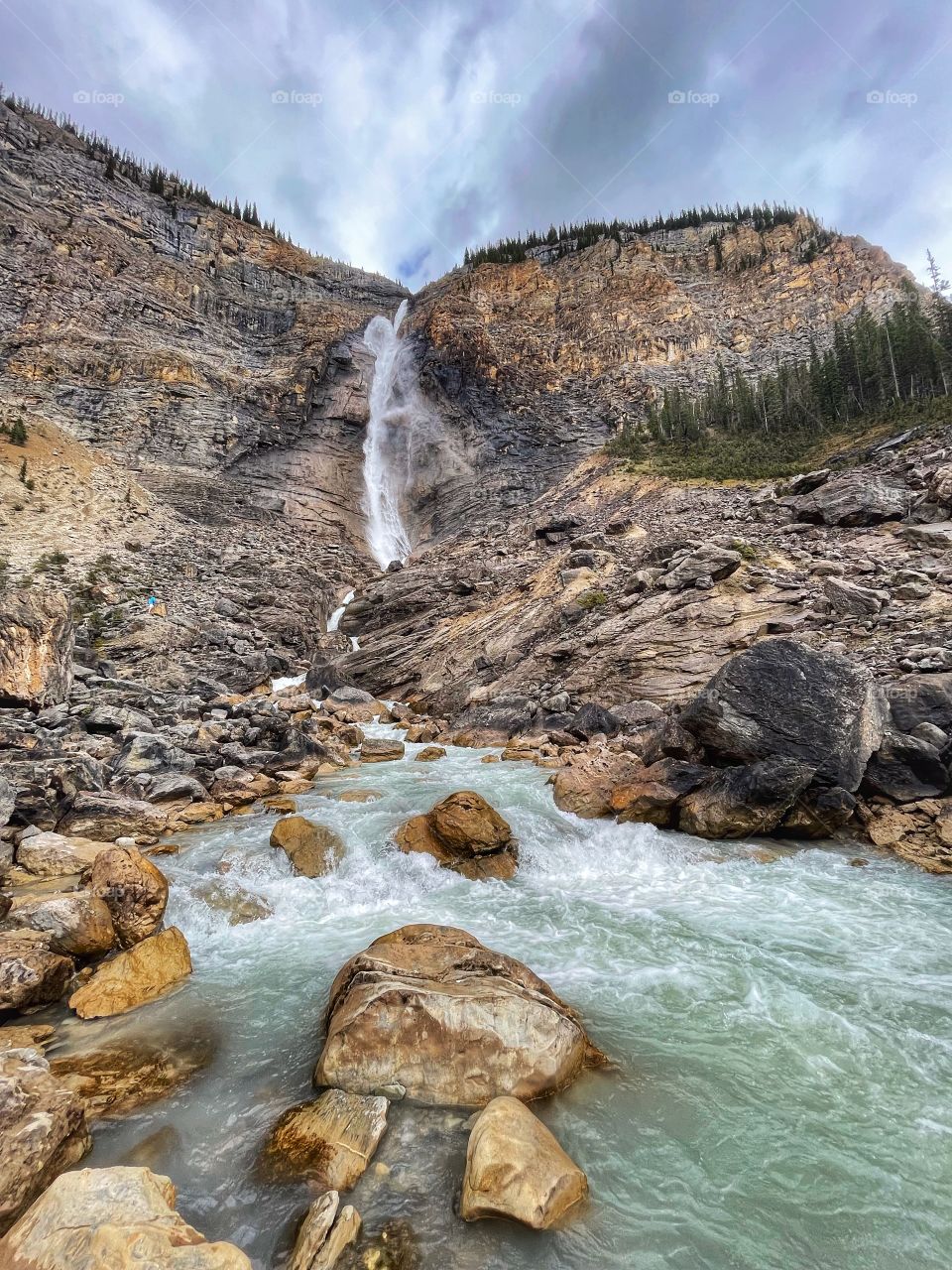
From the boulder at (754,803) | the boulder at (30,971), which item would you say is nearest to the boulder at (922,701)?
the boulder at (754,803)

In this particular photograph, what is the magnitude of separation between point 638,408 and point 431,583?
1238 inches

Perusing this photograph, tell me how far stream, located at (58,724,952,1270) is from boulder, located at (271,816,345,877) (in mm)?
275

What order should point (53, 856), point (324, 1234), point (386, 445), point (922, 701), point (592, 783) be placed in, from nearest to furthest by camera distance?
point (324, 1234) → point (53, 856) → point (922, 701) → point (592, 783) → point (386, 445)

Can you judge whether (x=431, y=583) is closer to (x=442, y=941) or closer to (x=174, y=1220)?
(x=442, y=941)

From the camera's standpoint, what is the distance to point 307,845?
9883 millimetres

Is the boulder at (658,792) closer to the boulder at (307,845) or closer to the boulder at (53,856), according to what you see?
the boulder at (307,845)

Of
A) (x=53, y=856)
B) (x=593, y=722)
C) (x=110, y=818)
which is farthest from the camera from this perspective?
(x=593, y=722)

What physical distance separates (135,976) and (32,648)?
12.5 metres

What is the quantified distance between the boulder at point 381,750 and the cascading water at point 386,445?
2742 centimetres

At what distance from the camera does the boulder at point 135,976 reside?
593cm

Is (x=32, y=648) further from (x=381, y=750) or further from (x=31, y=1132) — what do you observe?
(x=31, y=1132)

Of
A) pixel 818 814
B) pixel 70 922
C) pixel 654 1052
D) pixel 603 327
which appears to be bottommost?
pixel 654 1052

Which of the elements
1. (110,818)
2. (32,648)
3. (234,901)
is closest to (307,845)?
(234,901)

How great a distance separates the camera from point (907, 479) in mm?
21609
